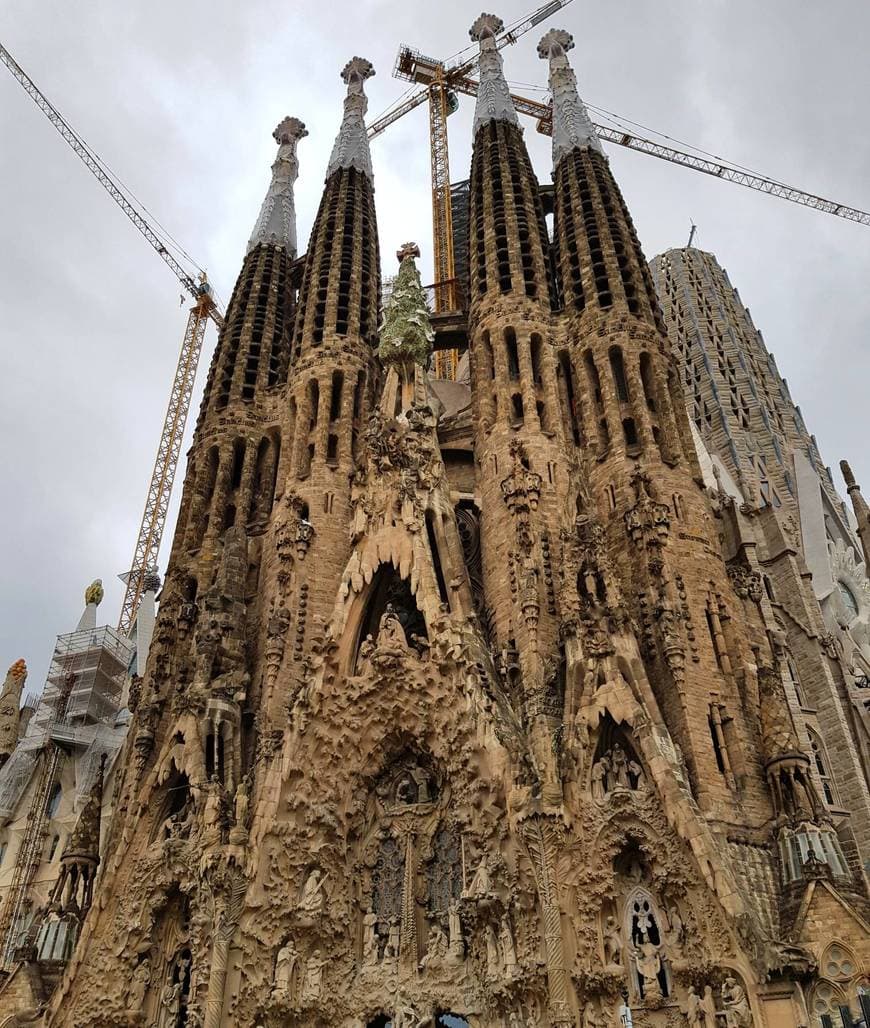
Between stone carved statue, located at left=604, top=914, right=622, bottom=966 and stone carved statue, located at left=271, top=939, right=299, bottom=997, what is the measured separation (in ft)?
17.8

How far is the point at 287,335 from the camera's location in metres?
29.6

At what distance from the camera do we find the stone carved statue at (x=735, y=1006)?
12516 millimetres

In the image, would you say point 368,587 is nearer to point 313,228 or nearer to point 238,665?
point 238,665

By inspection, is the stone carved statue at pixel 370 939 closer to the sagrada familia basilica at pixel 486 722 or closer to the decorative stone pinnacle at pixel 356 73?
the sagrada familia basilica at pixel 486 722

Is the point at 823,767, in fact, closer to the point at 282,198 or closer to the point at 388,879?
the point at 388,879

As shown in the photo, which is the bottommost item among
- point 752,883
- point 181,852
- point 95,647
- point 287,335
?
point 752,883

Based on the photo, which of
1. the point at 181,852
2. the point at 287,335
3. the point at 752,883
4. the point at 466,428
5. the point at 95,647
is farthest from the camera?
the point at 95,647

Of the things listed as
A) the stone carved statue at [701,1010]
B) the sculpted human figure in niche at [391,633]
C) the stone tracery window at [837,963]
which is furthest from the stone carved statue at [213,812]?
the stone tracery window at [837,963]

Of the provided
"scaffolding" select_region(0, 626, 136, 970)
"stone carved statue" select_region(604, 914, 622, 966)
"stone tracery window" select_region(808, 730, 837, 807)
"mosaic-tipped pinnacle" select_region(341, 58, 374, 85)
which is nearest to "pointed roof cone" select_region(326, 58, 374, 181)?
"mosaic-tipped pinnacle" select_region(341, 58, 374, 85)

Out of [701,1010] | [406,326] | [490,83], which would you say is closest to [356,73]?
[490,83]

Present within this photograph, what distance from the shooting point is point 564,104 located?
1218 inches

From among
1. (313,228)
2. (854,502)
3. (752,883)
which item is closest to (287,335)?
(313,228)

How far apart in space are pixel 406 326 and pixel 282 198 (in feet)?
41.6

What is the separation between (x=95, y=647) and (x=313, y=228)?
16236mm
